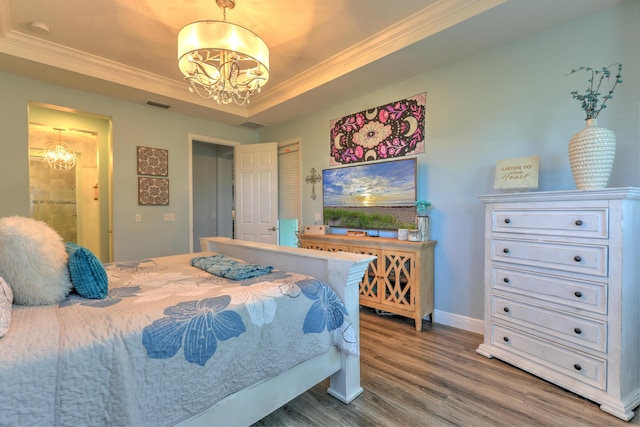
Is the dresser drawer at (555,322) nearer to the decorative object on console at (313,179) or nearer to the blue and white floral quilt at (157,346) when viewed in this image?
the blue and white floral quilt at (157,346)

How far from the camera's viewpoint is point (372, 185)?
3.35 meters

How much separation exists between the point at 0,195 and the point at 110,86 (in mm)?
1536

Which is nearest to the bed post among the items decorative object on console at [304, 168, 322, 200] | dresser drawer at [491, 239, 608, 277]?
dresser drawer at [491, 239, 608, 277]

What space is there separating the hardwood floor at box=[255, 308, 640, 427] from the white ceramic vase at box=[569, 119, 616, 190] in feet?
4.19

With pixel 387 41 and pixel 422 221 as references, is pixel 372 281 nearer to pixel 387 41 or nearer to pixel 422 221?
pixel 422 221

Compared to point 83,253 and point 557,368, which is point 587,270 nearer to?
point 557,368

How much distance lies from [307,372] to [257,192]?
3.35 meters

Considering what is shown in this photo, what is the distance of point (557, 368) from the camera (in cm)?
183

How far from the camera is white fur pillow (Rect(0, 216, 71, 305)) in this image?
1171mm

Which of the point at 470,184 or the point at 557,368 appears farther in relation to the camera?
the point at 470,184

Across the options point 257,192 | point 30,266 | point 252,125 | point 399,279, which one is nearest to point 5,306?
point 30,266

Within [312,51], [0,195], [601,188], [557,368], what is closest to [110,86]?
[0,195]

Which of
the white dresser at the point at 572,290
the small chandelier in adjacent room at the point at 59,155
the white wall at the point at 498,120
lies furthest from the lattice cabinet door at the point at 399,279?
the small chandelier in adjacent room at the point at 59,155

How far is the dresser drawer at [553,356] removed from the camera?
65.8 inches
